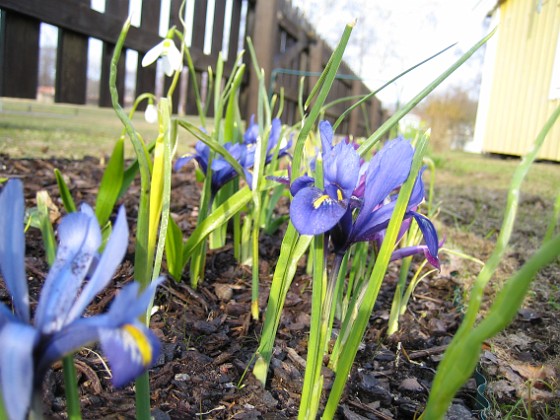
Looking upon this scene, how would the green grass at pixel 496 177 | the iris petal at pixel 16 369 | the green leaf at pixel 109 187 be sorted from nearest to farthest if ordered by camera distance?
the iris petal at pixel 16 369
the green leaf at pixel 109 187
the green grass at pixel 496 177

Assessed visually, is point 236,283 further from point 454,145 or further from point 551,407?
point 454,145

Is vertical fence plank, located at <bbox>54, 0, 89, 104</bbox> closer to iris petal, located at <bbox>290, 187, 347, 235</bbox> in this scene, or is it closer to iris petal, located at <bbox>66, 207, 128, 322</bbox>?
iris petal, located at <bbox>290, 187, 347, 235</bbox>

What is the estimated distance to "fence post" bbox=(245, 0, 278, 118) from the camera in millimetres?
4188

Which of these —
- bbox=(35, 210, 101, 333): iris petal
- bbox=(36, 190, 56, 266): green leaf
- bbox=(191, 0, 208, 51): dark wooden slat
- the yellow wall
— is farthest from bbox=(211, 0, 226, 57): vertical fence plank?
the yellow wall

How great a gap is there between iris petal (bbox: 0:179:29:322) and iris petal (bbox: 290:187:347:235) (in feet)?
1.15

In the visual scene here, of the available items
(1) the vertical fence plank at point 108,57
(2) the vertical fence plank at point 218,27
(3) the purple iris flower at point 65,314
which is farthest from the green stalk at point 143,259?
(2) the vertical fence plank at point 218,27

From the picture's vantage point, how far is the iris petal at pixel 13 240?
1.55ft

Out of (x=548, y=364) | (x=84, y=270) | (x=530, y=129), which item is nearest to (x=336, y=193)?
(x=84, y=270)

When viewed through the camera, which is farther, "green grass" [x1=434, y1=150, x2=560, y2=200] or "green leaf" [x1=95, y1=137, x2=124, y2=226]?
"green grass" [x1=434, y1=150, x2=560, y2=200]

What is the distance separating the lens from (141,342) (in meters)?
0.43

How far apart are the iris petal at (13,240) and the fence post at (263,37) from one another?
3767 mm

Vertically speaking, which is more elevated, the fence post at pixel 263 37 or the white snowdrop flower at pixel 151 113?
the fence post at pixel 263 37

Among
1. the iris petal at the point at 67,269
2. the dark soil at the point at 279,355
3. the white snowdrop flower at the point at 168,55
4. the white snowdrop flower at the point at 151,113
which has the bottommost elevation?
the dark soil at the point at 279,355

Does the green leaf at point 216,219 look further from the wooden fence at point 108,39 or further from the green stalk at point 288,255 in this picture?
the wooden fence at point 108,39
